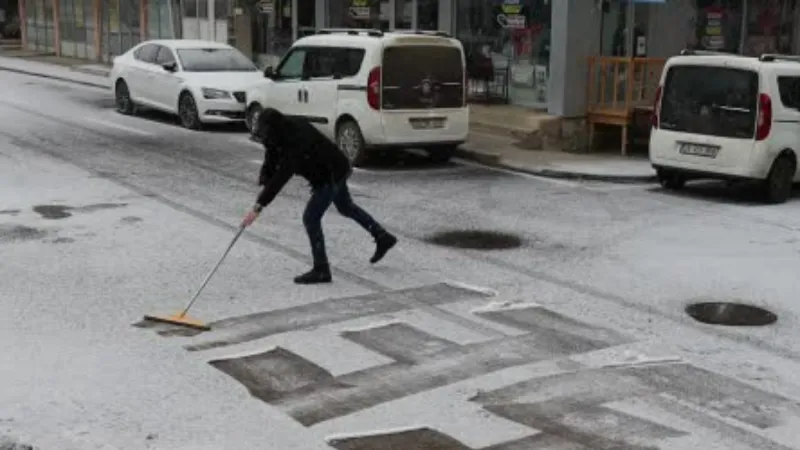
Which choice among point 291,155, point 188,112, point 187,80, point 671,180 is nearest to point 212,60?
point 187,80

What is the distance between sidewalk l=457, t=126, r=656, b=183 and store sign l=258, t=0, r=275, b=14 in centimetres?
1081

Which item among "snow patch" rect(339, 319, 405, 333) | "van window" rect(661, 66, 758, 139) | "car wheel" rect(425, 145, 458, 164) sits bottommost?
"snow patch" rect(339, 319, 405, 333)

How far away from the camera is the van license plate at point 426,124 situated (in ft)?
48.9

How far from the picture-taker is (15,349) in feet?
22.8

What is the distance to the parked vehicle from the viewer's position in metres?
14.6

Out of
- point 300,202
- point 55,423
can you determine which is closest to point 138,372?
point 55,423

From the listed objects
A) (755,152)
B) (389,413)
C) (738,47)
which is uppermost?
(738,47)

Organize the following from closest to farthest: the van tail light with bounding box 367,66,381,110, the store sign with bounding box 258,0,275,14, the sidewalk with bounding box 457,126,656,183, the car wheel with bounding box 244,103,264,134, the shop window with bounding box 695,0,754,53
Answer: the van tail light with bounding box 367,66,381,110, the sidewalk with bounding box 457,126,656,183, the car wheel with bounding box 244,103,264,134, the shop window with bounding box 695,0,754,53, the store sign with bounding box 258,0,275,14

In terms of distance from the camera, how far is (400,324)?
764 cm

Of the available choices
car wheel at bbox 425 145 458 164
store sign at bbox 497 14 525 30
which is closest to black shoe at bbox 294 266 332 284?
car wheel at bbox 425 145 458 164

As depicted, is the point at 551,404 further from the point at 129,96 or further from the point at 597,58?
the point at 129,96

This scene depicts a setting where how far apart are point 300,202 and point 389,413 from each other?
263 inches

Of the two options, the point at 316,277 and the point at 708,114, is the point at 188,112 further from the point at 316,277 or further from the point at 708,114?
the point at 316,277

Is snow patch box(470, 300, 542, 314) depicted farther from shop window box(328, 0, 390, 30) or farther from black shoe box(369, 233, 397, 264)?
shop window box(328, 0, 390, 30)
